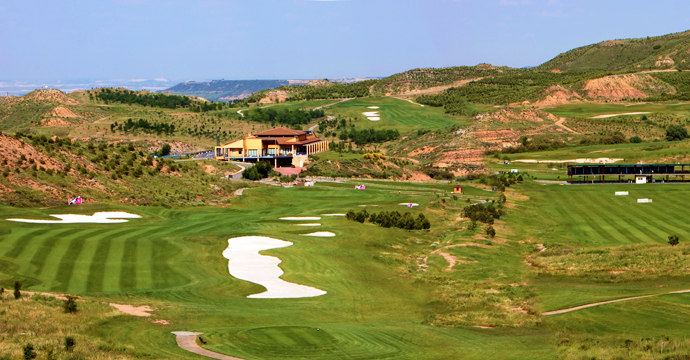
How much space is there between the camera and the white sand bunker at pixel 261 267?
26.9 metres

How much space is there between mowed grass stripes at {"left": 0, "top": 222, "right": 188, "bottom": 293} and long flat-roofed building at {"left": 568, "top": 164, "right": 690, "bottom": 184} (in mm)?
55603

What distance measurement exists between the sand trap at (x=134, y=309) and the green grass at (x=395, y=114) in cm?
11505

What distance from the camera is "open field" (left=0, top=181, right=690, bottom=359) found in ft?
63.6

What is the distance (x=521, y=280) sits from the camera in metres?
31.1

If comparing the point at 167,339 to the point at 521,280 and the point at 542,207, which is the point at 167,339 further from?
the point at 542,207

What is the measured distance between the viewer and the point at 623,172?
76375 mm

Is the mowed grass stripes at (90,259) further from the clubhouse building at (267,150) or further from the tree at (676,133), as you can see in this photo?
the tree at (676,133)

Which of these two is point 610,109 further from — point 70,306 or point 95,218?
point 70,306

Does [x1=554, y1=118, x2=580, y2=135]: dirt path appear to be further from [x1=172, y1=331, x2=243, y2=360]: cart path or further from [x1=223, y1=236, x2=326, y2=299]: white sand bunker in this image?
[x1=172, y1=331, x2=243, y2=360]: cart path

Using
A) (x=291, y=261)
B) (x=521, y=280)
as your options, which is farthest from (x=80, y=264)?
(x=521, y=280)

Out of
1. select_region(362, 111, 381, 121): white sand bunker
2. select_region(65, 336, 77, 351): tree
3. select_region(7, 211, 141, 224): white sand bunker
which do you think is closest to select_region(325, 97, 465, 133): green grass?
select_region(362, 111, 381, 121): white sand bunker

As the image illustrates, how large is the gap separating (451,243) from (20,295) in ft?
84.5

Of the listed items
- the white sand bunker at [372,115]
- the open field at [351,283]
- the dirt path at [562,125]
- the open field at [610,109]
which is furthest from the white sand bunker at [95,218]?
the white sand bunker at [372,115]

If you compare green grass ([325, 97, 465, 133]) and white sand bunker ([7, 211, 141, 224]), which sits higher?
green grass ([325, 97, 465, 133])
